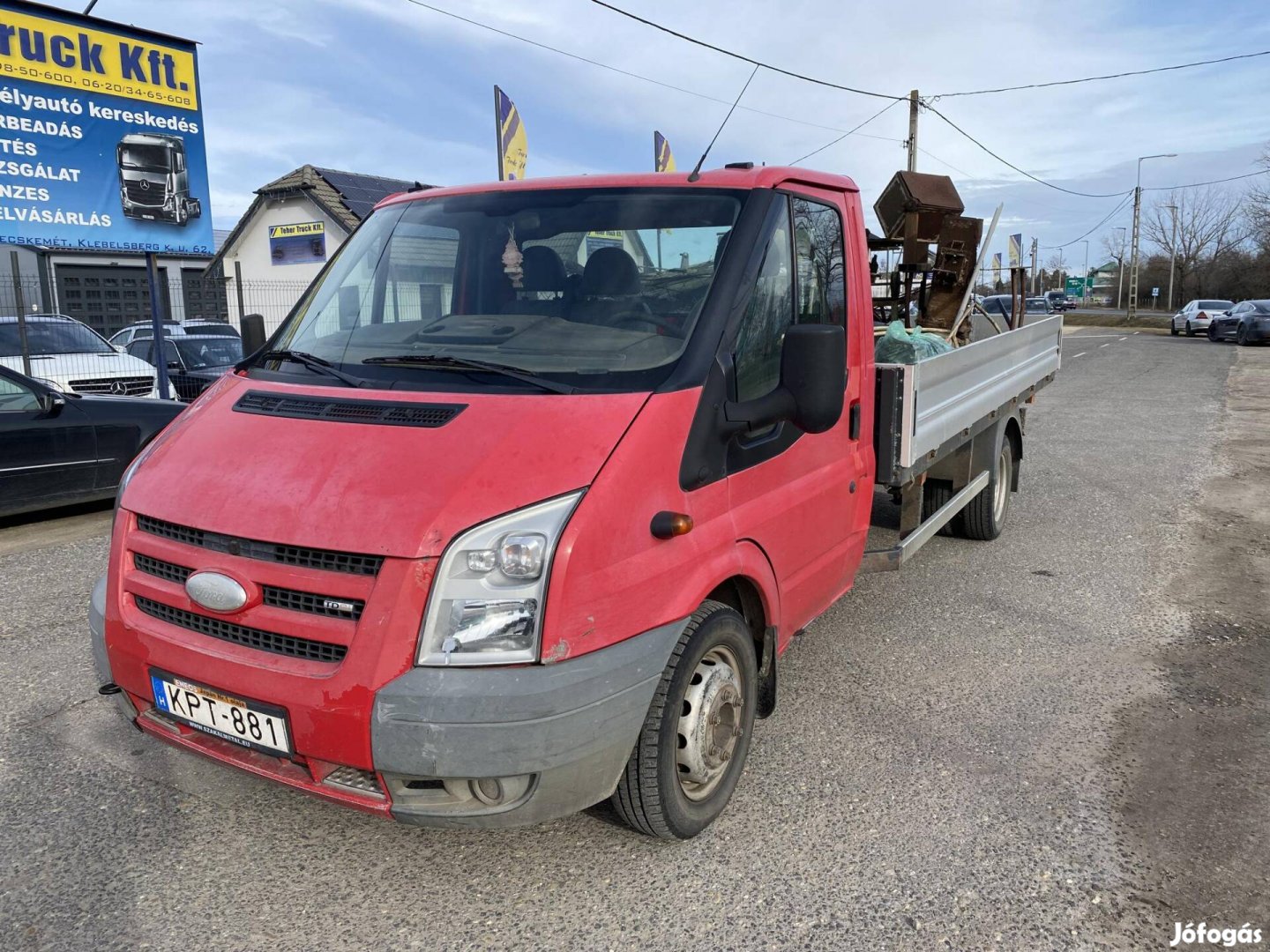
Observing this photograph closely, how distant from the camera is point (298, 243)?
3269 centimetres

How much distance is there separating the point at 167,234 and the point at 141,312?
1901cm

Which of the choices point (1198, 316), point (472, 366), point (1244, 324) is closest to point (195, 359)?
point (472, 366)

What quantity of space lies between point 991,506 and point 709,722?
14.2 feet

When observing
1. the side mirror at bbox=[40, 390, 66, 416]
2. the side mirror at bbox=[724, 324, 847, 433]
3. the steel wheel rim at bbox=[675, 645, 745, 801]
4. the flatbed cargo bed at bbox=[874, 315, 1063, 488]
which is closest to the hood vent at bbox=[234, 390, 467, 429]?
the side mirror at bbox=[724, 324, 847, 433]

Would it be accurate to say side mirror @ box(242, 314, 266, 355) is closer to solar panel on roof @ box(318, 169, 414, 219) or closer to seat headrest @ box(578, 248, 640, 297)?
seat headrest @ box(578, 248, 640, 297)

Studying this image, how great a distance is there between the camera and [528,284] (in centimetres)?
338

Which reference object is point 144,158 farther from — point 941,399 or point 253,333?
point 941,399

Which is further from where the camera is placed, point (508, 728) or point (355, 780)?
point (355, 780)

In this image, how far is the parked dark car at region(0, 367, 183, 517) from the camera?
705cm

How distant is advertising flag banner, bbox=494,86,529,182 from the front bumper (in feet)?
37.9

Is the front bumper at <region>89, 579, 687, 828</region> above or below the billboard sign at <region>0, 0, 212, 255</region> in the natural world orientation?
below

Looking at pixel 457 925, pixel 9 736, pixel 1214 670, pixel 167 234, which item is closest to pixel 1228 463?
pixel 1214 670

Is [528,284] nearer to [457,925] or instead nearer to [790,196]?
[790,196]

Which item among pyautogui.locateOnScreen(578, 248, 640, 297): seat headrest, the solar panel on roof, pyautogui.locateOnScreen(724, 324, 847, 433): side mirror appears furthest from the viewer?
the solar panel on roof
